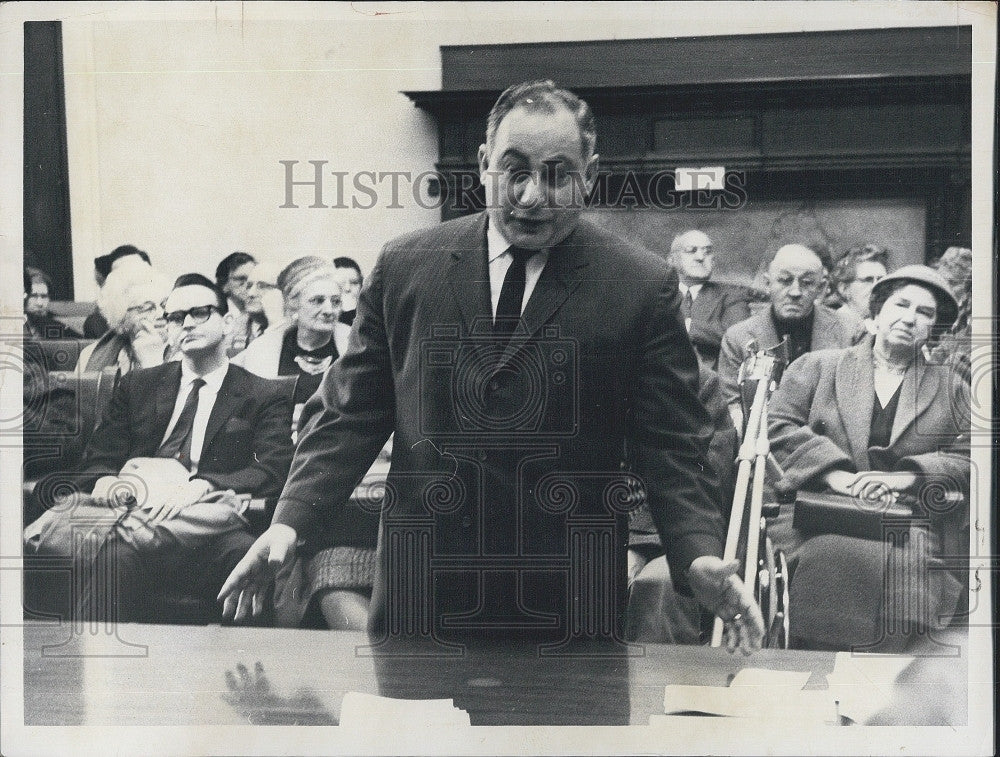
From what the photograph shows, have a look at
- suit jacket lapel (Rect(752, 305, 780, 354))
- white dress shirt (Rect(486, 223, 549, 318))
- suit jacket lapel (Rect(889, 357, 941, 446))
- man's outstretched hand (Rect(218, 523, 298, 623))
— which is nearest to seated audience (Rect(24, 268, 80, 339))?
man's outstretched hand (Rect(218, 523, 298, 623))

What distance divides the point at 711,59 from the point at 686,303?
1.11 metres

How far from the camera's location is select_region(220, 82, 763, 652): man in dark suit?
210 inches

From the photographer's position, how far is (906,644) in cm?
545

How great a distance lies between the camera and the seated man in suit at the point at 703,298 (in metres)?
5.38

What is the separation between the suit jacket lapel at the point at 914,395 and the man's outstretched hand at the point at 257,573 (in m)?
2.81

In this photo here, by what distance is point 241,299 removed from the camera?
548 centimetres

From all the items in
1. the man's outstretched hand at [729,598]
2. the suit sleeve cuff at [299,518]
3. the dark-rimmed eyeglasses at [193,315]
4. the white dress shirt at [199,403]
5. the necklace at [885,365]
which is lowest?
the man's outstretched hand at [729,598]

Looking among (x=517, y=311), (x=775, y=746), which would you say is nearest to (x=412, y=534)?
(x=517, y=311)

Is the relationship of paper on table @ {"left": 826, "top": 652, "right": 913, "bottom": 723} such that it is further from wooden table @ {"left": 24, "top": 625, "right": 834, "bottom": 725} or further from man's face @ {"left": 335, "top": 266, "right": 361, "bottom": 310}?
man's face @ {"left": 335, "top": 266, "right": 361, "bottom": 310}

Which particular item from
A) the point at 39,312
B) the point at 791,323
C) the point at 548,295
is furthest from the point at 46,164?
the point at 791,323

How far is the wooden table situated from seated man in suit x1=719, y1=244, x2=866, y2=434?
47.5 inches

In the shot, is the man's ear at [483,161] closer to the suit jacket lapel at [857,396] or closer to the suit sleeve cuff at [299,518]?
the suit sleeve cuff at [299,518]

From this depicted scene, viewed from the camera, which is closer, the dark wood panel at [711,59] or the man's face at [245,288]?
the dark wood panel at [711,59]

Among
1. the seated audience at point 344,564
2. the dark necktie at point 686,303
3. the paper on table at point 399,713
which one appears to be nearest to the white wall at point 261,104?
the seated audience at point 344,564
